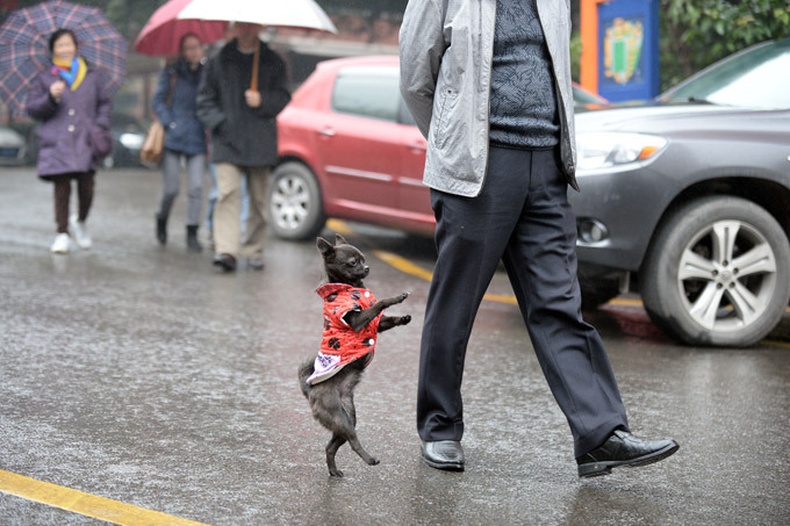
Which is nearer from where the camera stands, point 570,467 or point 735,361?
point 570,467

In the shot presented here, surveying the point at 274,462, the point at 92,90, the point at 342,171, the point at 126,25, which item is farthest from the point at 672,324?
the point at 126,25

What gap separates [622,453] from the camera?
426cm

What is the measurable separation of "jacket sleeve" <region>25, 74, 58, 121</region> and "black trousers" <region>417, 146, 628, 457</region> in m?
6.87

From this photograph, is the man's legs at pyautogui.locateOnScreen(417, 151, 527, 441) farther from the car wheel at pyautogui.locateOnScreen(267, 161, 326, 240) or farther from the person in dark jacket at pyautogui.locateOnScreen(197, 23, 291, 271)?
the car wheel at pyautogui.locateOnScreen(267, 161, 326, 240)

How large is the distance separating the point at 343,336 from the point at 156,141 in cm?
748

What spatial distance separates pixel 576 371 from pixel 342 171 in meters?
7.07

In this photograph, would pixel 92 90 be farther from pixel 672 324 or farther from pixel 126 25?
pixel 126 25

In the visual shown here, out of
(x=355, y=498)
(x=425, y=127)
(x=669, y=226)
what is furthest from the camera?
(x=669, y=226)

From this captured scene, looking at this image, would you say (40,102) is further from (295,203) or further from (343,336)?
(343,336)

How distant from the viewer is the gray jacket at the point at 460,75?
4285 millimetres

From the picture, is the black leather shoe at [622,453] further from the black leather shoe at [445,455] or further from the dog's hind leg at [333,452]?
the dog's hind leg at [333,452]

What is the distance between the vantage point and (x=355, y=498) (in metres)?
4.17

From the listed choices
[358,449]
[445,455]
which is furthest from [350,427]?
[445,455]

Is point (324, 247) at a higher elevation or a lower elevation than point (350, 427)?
higher
